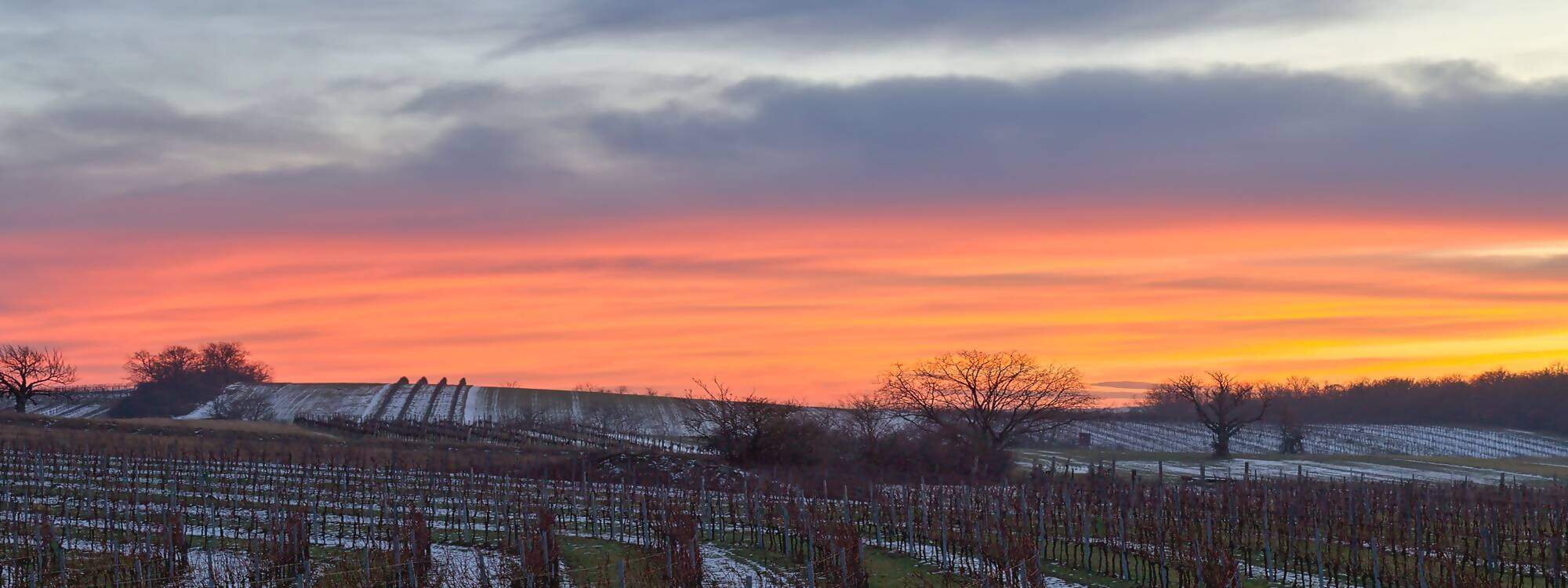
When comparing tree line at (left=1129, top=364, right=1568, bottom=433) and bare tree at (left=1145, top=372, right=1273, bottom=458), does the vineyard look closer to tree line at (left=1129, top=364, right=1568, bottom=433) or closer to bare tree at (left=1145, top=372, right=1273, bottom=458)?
bare tree at (left=1145, top=372, right=1273, bottom=458)

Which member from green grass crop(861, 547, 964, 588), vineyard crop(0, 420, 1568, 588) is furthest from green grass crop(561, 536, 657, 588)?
green grass crop(861, 547, 964, 588)

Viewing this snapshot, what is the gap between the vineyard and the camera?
23.0 meters

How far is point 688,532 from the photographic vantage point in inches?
944

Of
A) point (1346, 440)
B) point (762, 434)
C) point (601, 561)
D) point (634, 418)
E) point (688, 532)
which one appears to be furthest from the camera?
point (634, 418)

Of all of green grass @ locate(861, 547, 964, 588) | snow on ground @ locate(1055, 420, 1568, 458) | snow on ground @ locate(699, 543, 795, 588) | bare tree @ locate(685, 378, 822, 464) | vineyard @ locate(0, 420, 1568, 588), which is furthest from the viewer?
snow on ground @ locate(1055, 420, 1568, 458)

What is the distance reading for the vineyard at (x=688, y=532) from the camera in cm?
2302

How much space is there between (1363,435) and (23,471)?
3269 inches

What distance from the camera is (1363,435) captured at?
92.6 m

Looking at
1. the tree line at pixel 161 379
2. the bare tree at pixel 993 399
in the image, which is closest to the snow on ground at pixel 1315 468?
the bare tree at pixel 993 399

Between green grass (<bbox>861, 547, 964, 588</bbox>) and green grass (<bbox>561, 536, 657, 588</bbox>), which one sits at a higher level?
green grass (<bbox>561, 536, 657, 588</bbox>)

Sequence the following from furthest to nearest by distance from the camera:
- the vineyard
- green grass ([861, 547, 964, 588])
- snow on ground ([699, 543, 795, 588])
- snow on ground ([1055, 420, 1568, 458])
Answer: snow on ground ([1055, 420, 1568, 458])
green grass ([861, 547, 964, 588])
snow on ground ([699, 543, 795, 588])
the vineyard

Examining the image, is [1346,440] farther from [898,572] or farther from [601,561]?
[601,561]

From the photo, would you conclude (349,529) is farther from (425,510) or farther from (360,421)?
(360,421)

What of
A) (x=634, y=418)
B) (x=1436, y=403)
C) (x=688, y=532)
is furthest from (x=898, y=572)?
(x=1436, y=403)
